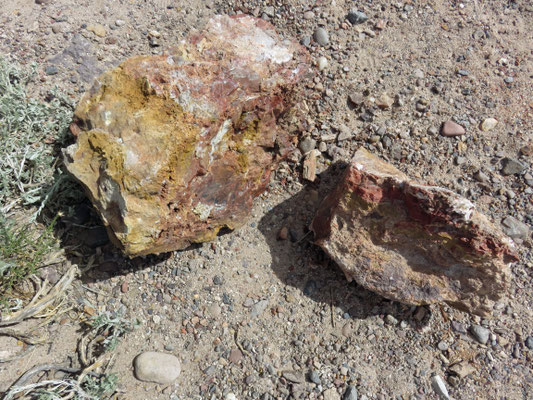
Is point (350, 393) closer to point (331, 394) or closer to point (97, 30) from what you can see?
point (331, 394)

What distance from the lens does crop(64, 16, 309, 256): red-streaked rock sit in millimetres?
2643

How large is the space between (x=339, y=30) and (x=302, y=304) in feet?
8.07

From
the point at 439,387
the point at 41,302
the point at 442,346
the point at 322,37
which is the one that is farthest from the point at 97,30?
the point at 439,387

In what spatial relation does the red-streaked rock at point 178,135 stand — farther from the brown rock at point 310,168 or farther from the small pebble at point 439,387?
the small pebble at point 439,387

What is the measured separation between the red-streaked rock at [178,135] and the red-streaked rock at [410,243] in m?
0.78

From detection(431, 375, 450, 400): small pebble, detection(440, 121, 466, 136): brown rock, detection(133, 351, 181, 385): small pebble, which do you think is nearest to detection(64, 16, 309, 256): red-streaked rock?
detection(133, 351, 181, 385): small pebble

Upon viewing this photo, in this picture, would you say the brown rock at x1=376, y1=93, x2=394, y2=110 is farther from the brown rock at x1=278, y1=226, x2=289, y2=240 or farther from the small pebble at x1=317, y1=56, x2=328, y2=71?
the brown rock at x1=278, y1=226, x2=289, y2=240

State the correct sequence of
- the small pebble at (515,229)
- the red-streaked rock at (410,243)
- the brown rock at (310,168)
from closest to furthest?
1. the red-streaked rock at (410,243)
2. the small pebble at (515,229)
3. the brown rock at (310,168)

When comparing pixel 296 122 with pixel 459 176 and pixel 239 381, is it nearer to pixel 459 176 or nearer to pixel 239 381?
pixel 459 176

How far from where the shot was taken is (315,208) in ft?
11.7

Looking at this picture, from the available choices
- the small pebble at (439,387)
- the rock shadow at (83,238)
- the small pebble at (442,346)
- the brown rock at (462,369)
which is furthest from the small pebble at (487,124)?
the rock shadow at (83,238)

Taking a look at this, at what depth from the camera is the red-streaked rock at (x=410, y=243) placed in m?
2.77

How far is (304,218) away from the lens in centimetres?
356

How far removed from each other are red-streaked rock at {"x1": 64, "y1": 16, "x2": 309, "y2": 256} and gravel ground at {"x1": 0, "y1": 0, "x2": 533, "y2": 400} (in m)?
0.52
